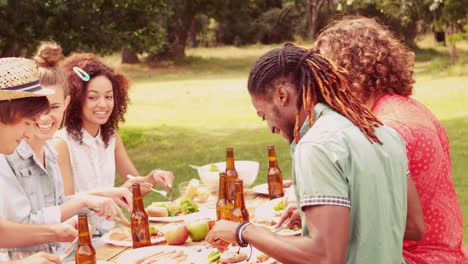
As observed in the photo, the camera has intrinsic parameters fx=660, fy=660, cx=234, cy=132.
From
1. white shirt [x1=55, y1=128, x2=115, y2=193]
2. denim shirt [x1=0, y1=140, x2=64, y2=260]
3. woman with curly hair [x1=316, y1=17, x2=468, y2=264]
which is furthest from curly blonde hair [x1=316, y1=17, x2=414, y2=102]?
white shirt [x1=55, y1=128, x2=115, y2=193]

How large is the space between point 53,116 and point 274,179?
1491 mm

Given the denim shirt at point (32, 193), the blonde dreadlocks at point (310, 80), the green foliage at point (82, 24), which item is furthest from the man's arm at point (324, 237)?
the green foliage at point (82, 24)

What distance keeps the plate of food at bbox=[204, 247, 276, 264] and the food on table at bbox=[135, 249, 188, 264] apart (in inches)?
5.2

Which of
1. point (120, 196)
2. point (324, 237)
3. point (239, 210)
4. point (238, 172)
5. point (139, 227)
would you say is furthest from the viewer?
point (238, 172)

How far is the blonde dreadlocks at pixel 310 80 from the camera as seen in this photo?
256 cm

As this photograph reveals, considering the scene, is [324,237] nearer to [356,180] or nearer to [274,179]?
[356,180]

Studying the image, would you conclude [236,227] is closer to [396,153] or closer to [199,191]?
[396,153]

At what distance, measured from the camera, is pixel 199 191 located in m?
4.32

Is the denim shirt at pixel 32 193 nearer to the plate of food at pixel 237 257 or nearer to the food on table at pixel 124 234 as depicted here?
Answer: the food on table at pixel 124 234

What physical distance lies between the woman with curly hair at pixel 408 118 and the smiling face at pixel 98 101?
1886 mm

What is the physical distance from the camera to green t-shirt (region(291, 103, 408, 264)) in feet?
7.76

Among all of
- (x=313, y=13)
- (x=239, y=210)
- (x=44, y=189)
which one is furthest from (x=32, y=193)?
(x=313, y=13)

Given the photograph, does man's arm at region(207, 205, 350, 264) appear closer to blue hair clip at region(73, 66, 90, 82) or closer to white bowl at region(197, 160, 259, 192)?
white bowl at region(197, 160, 259, 192)

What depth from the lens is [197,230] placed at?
343 cm
